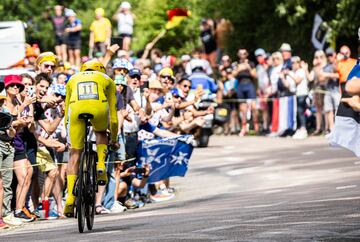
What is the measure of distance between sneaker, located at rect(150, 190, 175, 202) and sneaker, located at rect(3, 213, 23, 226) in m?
3.93

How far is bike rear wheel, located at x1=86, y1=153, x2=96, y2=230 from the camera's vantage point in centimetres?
1580

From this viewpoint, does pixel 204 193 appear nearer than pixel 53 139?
No

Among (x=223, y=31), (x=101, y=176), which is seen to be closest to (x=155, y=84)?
(x=101, y=176)

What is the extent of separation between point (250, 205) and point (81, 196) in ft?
11.6

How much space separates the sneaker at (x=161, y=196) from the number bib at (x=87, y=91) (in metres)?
5.92

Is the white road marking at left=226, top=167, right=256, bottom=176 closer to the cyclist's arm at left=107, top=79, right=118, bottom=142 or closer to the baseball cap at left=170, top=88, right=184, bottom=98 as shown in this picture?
the baseball cap at left=170, top=88, right=184, bottom=98

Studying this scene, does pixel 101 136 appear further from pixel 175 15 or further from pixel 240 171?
pixel 175 15

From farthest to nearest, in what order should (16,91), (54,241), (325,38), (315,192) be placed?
(325,38), (315,192), (16,91), (54,241)

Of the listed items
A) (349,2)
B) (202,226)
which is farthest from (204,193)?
(349,2)

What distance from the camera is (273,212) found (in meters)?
16.9

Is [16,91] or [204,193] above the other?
[16,91]

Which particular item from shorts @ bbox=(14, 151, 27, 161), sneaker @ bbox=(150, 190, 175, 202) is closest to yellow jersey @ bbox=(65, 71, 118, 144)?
shorts @ bbox=(14, 151, 27, 161)

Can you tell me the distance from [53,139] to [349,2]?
55.1 feet

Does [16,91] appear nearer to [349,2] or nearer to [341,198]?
[341,198]
